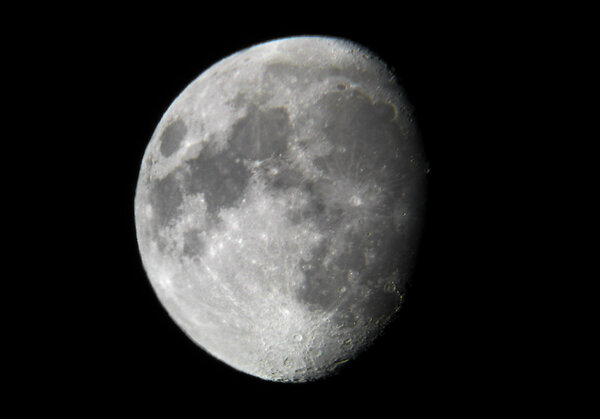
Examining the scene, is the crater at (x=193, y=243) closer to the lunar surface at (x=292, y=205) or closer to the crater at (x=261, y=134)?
the lunar surface at (x=292, y=205)

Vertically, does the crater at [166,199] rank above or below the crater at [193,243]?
above

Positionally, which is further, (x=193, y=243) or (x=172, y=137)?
(x=172, y=137)

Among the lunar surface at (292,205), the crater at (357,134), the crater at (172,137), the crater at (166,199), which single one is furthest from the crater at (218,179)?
the crater at (357,134)

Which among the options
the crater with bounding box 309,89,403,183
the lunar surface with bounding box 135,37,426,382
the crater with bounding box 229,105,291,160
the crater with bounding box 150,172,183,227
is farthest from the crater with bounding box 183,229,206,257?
the crater with bounding box 309,89,403,183

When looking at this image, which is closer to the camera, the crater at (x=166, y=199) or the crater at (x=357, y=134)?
the crater at (x=357, y=134)

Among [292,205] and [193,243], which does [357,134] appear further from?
[193,243]

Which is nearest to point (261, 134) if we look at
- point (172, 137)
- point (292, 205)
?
point (292, 205)

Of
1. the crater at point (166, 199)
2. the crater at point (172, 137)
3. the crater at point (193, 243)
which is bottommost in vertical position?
the crater at point (193, 243)
